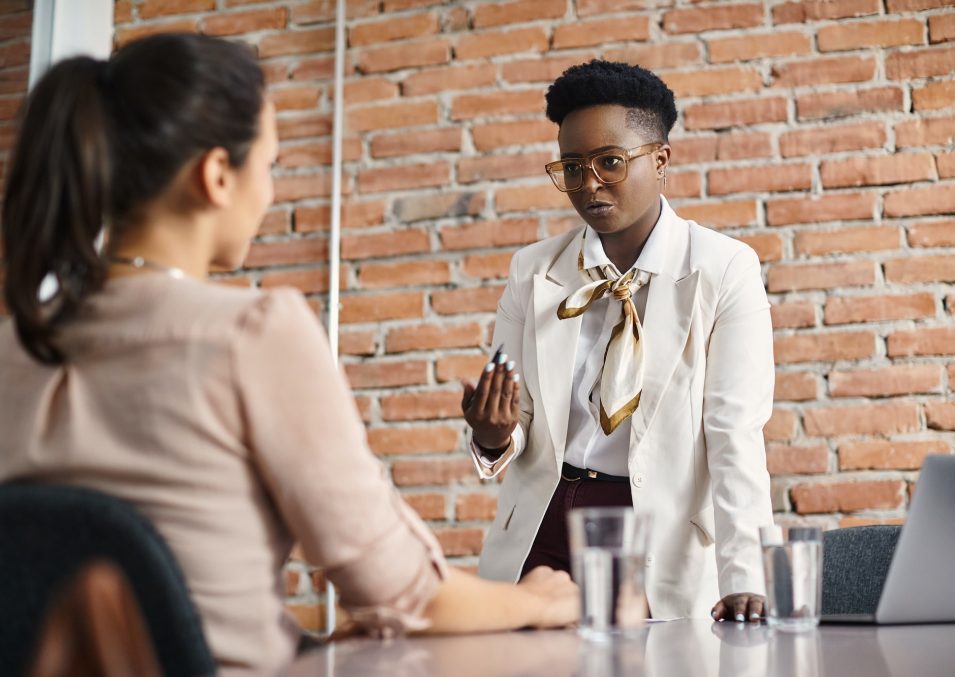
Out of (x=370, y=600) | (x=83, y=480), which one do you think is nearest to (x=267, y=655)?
(x=370, y=600)

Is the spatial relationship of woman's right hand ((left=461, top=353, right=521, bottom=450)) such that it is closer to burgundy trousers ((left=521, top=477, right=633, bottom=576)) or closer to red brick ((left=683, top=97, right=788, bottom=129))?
burgundy trousers ((left=521, top=477, right=633, bottom=576))

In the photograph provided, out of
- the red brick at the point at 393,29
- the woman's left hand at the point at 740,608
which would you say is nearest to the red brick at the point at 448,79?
the red brick at the point at 393,29

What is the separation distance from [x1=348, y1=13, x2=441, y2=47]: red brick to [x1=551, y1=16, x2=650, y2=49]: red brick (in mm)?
362

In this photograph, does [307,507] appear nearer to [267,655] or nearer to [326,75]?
[267,655]

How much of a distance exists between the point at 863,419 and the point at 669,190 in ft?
2.44

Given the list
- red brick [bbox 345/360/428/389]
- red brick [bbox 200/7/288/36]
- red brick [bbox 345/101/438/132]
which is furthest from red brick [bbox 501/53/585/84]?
red brick [bbox 345/360/428/389]

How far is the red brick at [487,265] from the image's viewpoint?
2867mm

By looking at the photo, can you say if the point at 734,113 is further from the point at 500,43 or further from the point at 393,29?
the point at 393,29

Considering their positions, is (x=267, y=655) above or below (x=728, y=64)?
below

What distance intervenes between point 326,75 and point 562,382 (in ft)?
4.87

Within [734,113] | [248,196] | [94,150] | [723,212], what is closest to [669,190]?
[723,212]

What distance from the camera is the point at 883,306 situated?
2592 millimetres

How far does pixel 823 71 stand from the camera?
2.70 meters

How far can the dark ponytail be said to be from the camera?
2.88 ft
